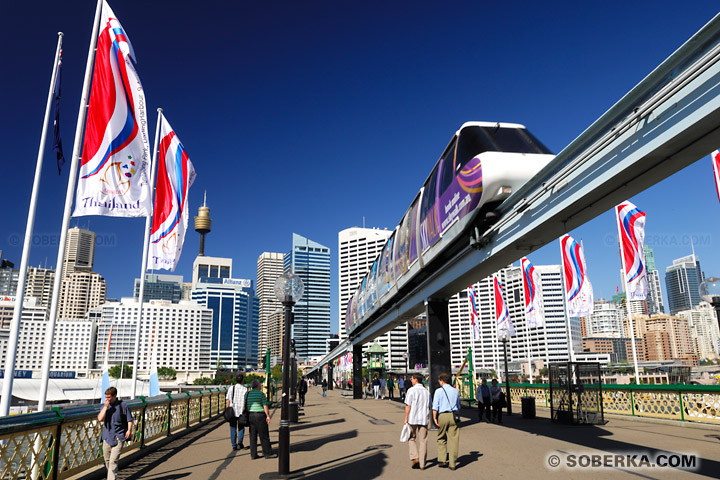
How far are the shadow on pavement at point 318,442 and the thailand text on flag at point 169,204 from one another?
7.23 metres

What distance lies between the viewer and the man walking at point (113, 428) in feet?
24.9

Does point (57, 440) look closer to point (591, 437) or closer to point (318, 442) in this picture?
point (318, 442)

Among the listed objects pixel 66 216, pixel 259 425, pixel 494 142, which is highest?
pixel 494 142

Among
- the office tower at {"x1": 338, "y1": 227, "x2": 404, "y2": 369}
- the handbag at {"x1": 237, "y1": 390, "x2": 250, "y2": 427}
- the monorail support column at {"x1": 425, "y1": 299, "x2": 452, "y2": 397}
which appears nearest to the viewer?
the handbag at {"x1": 237, "y1": 390, "x2": 250, "y2": 427}

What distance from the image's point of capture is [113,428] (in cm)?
774

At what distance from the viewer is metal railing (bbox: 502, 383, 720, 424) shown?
14.2 m

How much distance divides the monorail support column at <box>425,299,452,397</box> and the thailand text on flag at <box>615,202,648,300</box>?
9.20 metres

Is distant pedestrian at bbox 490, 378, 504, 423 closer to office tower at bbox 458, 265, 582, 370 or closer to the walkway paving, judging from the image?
the walkway paving

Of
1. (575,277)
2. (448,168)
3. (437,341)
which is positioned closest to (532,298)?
(575,277)

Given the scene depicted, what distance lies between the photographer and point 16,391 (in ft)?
316

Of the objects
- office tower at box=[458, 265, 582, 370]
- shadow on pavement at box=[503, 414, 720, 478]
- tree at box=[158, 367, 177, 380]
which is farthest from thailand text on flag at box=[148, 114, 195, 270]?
tree at box=[158, 367, 177, 380]

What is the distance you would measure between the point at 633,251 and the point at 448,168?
12.5 metres

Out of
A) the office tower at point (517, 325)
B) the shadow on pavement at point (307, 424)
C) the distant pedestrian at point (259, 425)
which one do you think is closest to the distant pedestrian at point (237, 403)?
the distant pedestrian at point (259, 425)

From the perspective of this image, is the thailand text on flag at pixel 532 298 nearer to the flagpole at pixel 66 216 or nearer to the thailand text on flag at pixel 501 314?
the thailand text on flag at pixel 501 314
